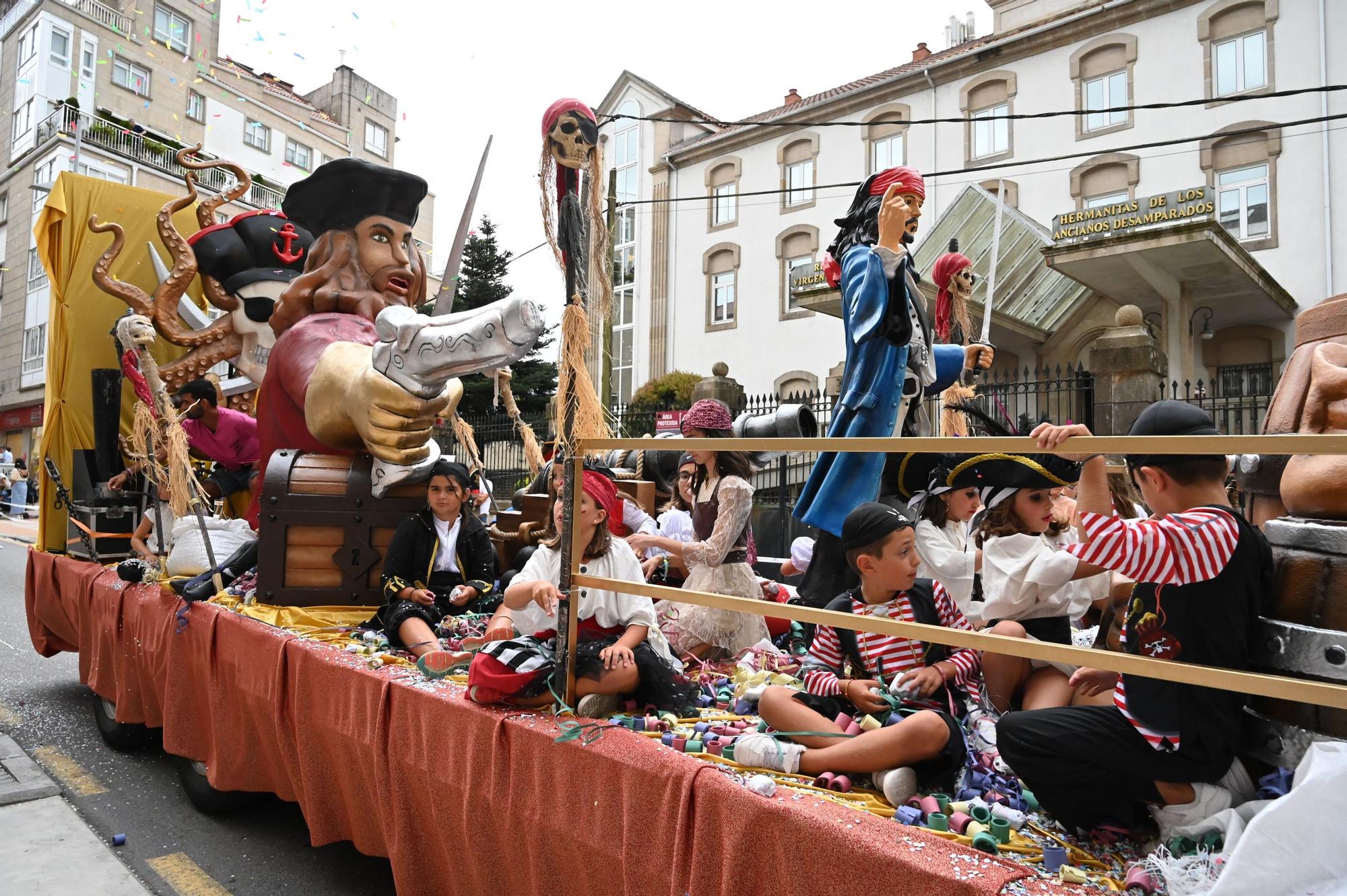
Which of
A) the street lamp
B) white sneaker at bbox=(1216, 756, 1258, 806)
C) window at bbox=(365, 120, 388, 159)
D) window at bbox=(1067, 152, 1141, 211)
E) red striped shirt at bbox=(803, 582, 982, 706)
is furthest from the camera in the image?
window at bbox=(1067, 152, 1141, 211)

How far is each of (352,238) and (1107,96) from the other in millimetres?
16562

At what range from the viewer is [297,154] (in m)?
15.9

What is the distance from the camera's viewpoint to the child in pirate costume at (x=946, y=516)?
243 cm

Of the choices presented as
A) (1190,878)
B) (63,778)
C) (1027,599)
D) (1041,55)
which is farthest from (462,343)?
(1041,55)

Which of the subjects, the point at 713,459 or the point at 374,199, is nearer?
the point at 713,459

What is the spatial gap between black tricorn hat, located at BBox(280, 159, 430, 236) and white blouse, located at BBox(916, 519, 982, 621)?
2.94 metres

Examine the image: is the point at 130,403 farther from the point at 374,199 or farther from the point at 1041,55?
the point at 1041,55

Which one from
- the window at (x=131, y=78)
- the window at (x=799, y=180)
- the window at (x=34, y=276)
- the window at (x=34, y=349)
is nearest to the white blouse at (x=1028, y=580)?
the window at (x=799, y=180)

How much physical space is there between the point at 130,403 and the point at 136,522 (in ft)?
2.80

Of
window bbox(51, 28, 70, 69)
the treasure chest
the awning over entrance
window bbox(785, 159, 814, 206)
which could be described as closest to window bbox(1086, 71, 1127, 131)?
the awning over entrance

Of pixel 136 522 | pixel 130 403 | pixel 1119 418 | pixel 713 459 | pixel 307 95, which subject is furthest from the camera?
pixel 307 95

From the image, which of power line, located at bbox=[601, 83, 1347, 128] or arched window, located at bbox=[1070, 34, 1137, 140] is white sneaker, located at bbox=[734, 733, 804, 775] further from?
arched window, located at bbox=[1070, 34, 1137, 140]

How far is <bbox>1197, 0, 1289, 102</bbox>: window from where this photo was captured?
46.5 feet

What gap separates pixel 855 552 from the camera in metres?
2.12
